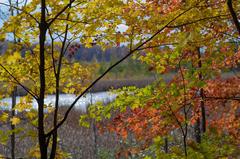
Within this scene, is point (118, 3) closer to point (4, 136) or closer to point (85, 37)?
point (85, 37)

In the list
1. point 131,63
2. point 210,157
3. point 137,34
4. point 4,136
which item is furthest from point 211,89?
point 131,63

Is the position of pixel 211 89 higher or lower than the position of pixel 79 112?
higher

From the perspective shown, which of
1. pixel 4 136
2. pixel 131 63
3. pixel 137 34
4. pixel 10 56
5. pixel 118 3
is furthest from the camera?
pixel 131 63

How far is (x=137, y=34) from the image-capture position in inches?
179

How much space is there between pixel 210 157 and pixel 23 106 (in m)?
2.69

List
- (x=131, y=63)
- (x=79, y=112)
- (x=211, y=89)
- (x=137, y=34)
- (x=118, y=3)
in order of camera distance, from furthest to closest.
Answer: (x=131, y=63) < (x=79, y=112) < (x=211, y=89) < (x=137, y=34) < (x=118, y=3)

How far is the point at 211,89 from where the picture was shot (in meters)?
8.62

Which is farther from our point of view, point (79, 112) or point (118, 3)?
point (79, 112)

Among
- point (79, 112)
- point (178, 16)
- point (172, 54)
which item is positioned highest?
point (178, 16)

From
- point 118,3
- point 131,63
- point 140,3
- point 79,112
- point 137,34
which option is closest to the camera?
point 118,3

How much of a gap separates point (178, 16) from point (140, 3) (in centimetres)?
124

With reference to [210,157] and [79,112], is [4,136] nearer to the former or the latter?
[210,157]

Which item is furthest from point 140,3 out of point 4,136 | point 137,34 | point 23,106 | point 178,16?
point 4,136

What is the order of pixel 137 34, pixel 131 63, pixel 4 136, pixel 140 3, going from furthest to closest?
pixel 131 63 < pixel 140 3 < pixel 137 34 < pixel 4 136
